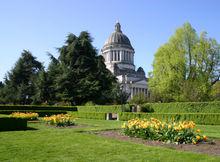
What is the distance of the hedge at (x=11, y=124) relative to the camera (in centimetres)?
1436

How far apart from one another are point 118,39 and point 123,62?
25.6 feet

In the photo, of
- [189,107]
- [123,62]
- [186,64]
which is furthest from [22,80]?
[123,62]

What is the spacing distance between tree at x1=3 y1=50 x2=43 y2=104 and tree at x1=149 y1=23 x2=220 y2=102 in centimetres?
2307

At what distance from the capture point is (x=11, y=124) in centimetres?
1462

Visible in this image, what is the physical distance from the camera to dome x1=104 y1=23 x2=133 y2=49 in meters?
99.7

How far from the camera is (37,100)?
153 ft

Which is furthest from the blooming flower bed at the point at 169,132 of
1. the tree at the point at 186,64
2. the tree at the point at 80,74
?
the tree at the point at 80,74

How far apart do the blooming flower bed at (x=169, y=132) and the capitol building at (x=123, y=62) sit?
85.5 meters

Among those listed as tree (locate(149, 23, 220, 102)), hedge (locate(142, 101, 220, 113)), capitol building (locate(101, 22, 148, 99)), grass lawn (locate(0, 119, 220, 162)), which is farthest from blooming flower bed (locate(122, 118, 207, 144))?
capitol building (locate(101, 22, 148, 99))

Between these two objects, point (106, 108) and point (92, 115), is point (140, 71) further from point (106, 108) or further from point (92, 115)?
point (92, 115)

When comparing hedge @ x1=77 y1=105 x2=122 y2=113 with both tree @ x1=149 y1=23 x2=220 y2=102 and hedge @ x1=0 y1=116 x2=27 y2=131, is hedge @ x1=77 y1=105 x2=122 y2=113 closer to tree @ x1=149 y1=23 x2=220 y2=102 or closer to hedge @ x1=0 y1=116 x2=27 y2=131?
tree @ x1=149 y1=23 x2=220 y2=102

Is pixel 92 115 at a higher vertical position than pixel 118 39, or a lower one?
lower

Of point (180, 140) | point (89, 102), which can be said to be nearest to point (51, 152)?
point (180, 140)

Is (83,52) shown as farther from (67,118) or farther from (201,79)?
(67,118)
